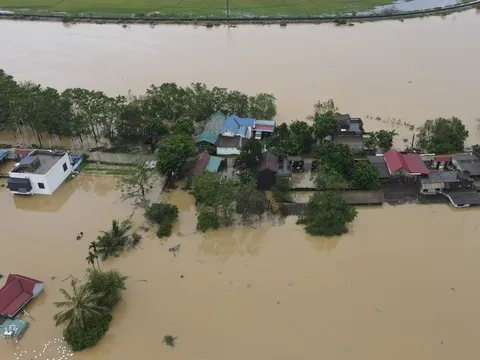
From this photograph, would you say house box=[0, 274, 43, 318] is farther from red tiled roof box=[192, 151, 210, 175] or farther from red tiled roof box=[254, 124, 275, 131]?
red tiled roof box=[254, 124, 275, 131]

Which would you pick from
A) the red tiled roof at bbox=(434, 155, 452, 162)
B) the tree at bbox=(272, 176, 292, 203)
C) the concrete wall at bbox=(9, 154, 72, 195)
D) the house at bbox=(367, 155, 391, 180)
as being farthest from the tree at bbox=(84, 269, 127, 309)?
the red tiled roof at bbox=(434, 155, 452, 162)

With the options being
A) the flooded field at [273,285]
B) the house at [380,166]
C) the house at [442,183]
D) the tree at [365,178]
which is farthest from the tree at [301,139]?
the house at [442,183]

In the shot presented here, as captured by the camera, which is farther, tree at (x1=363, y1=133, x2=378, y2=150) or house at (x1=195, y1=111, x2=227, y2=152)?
house at (x1=195, y1=111, x2=227, y2=152)

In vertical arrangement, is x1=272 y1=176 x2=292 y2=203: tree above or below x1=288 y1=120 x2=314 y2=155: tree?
below

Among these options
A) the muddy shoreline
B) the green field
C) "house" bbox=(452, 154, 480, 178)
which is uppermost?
the green field

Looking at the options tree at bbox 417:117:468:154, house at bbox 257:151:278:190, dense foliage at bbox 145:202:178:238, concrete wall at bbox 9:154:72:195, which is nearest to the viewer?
dense foliage at bbox 145:202:178:238

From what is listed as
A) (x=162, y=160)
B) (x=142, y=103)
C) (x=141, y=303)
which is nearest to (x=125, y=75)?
(x=142, y=103)
